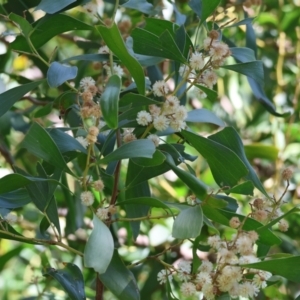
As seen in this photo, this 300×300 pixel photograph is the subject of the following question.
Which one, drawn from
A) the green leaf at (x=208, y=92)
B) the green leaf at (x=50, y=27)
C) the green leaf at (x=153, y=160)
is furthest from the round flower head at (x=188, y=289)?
the green leaf at (x=50, y=27)

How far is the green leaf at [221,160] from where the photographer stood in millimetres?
662

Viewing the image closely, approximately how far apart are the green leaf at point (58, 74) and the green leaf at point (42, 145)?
0.07 m

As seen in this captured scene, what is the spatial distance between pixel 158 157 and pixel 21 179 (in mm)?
137

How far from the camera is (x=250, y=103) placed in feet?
5.79

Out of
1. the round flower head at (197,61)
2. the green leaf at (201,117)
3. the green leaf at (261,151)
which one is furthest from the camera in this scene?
the green leaf at (261,151)

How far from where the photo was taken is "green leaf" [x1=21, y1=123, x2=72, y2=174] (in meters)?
0.61

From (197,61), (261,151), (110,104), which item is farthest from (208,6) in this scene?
(261,151)

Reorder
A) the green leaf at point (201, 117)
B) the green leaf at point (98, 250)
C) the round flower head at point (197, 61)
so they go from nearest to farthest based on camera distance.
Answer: the green leaf at point (98, 250) < the round flower head at point (197, 61) < the green leaf at point (201, 117)

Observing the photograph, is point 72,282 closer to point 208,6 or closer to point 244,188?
point 244,188

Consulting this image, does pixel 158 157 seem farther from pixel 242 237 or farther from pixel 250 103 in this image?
pixel 250 103

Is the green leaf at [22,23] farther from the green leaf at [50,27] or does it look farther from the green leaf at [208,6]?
the green leaf at [208,6]

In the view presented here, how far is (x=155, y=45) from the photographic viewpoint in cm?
69

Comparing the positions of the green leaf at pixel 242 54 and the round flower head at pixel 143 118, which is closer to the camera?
the round flower head at pixel 143 118

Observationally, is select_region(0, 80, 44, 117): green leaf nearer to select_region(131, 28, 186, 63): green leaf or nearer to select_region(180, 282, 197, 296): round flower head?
select_region(131, 28, 186, 63): green leaf
